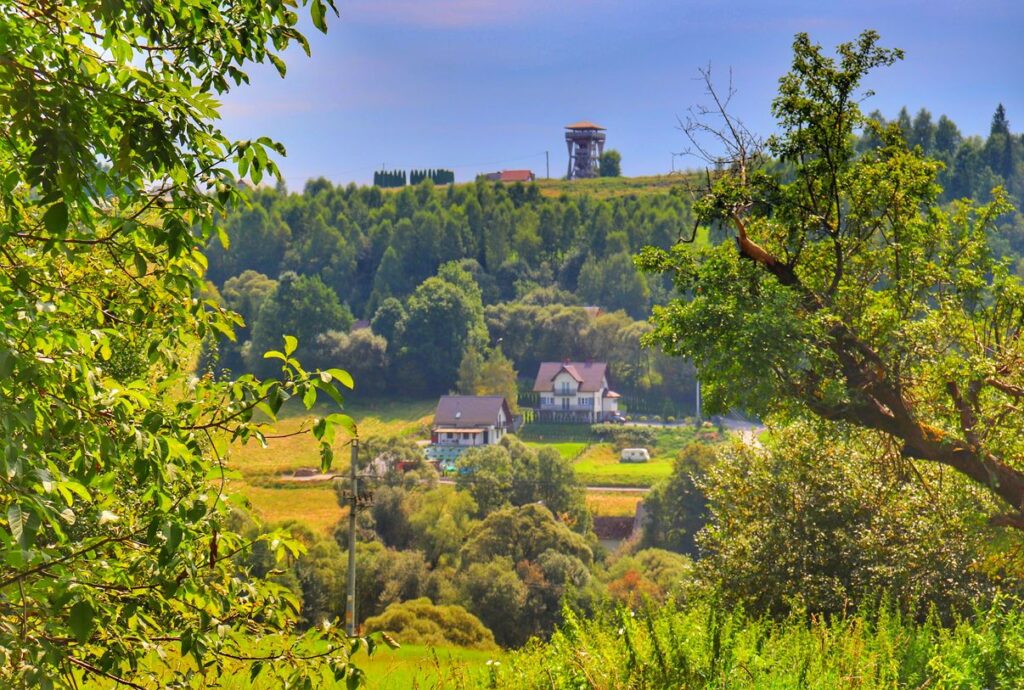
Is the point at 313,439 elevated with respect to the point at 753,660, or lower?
lower

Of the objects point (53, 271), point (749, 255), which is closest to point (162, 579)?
point (53, 271)

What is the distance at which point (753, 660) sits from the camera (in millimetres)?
7297

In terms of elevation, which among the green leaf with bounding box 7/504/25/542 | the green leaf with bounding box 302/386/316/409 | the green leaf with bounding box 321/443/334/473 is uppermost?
the green leaf with bounding box 302/386/316/409

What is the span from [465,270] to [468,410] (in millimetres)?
40570

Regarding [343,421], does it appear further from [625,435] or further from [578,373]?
→ [578,373]

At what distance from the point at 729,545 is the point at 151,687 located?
14055mm

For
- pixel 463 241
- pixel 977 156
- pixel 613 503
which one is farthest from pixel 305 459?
pixel 977 156

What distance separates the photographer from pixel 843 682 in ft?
23.2

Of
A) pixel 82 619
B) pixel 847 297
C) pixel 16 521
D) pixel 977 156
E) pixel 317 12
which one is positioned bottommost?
pixel 82 619

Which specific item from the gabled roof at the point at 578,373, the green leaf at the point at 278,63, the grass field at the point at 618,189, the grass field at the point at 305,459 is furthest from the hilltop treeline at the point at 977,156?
the green leaf at the point at 278,63

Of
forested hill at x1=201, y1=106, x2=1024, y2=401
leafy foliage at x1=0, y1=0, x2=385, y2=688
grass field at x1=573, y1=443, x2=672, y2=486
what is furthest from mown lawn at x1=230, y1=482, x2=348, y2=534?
leafy foliage at x1=0, y1=0, x2=385, y2=688

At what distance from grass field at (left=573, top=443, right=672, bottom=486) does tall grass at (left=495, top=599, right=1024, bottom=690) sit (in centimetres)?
7415

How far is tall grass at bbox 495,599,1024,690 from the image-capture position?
23.5 feet

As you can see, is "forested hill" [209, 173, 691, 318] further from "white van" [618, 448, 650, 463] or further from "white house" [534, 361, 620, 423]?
"white van" [618, 448, 650, 463]
